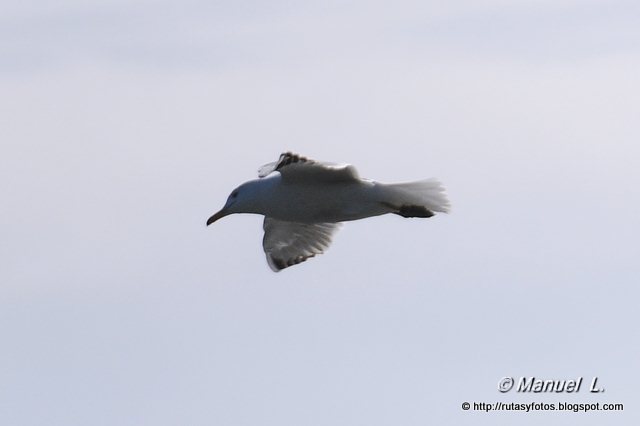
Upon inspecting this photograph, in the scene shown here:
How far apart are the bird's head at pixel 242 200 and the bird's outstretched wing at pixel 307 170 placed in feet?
1.67

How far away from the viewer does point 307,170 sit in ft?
60.2

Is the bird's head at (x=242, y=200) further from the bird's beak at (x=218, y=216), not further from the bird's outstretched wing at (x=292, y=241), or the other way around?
the bird's outstretched wing at (x=292, y=241)

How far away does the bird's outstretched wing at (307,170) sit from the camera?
58.4 feet

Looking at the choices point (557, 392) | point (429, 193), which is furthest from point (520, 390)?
point (429, 193)

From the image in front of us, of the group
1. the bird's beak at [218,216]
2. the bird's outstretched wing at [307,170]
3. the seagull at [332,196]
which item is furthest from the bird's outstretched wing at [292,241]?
the bird's outstretched wing at [307,170]

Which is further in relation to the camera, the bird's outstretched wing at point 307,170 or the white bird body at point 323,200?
the white bird body at point 323,200

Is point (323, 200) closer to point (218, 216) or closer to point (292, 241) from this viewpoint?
point (218, 216)

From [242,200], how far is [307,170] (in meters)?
1.03

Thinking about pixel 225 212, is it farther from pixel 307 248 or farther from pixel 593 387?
pixel 593 387

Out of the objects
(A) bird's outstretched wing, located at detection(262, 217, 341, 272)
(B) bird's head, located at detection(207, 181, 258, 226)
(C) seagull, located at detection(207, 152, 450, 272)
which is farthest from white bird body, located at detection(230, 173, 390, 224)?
(A) bird's outstretched wing, located at detection(262, 217, 341, 272)

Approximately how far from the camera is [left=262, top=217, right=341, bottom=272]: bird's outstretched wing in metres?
20.6

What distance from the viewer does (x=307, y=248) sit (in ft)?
68.1

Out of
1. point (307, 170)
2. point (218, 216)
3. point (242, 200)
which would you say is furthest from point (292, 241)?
point (307, 170)

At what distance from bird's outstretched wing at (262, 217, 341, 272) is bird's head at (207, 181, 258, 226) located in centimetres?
124
